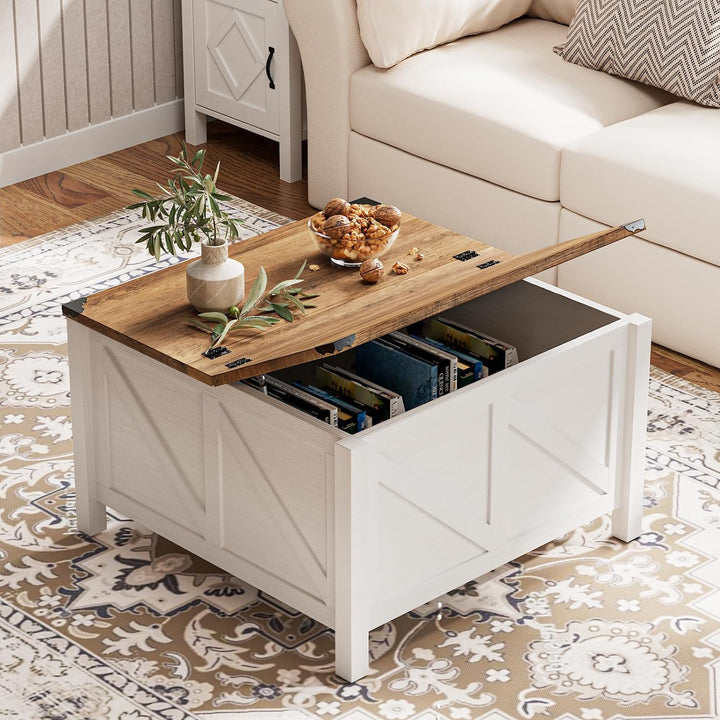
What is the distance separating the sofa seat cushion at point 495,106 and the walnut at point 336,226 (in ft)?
3.36

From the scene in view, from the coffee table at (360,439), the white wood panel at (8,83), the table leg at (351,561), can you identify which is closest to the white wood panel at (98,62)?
the white wood panel at (8,83)

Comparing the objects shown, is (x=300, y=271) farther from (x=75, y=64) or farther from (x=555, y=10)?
(x=75, y=64)

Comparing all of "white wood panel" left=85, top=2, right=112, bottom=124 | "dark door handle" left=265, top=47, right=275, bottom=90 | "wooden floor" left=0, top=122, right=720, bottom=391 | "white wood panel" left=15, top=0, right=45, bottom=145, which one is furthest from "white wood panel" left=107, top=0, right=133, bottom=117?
"dark door handle" left=265, top=47, right=275, bottom=90

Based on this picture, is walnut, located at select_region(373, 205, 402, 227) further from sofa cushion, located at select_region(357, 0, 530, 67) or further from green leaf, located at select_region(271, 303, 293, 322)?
sofa cushion, located at select_region(357, 0, 530, 67)

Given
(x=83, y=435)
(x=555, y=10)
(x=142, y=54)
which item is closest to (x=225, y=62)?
(x=142, y=54)

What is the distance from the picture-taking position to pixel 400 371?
244 centimetres

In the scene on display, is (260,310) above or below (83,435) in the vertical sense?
above

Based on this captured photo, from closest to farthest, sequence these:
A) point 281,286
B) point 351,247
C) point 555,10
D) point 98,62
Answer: point 281,286
point 351,247
point 555,10
point 98,62

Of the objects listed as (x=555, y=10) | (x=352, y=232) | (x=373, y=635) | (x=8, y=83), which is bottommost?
(x=373, y=635)

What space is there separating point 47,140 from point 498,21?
137 centimetres

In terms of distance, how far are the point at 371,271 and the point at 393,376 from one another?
184 mm

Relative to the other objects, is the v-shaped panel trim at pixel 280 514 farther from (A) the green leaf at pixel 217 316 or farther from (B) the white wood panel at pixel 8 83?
(B) the white wood panel at pixel 8 83

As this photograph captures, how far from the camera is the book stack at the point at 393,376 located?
234 centimetres

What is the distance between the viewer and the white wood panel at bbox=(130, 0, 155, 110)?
4.42 m
